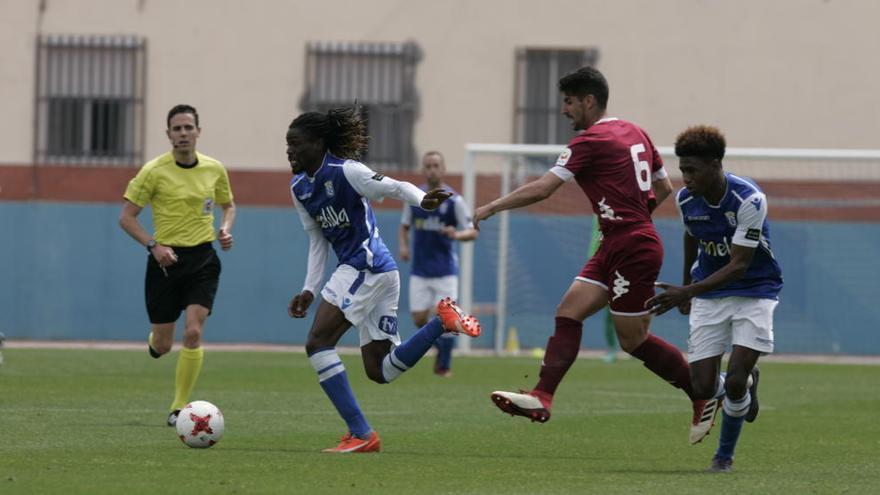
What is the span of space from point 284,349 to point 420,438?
1364cm

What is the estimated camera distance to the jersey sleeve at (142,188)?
12062 mm

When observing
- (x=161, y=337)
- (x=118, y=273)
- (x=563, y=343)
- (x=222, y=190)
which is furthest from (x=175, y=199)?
(x=118, y=273)

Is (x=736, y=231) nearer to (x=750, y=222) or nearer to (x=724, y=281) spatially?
(x=750, y=222)

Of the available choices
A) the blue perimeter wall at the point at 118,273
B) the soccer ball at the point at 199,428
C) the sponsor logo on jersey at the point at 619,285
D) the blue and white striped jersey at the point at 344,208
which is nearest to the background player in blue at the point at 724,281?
the sponsor logo on jersey at the point at 619,285

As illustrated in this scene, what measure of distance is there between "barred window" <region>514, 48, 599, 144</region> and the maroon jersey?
1659 centimetres

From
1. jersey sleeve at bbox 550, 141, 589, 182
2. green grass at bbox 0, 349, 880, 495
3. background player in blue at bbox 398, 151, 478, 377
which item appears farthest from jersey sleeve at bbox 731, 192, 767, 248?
background player in blue at bbox 398, 151, 478, 377

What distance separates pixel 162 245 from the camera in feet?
39.4

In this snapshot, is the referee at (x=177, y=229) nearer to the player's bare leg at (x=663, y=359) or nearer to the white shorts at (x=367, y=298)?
the white shorts at (x=367, y=298)

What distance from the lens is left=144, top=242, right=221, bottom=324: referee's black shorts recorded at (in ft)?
39.5

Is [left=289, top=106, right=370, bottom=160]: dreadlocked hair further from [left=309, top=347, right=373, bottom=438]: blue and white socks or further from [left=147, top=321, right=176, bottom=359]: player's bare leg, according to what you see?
[left=147, top=321, right=176, bottom=359]: player's bare leg

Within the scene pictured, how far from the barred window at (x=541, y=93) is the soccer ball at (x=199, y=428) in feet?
55.8

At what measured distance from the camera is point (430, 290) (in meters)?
18.3

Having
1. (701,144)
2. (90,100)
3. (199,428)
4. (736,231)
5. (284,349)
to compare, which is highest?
(90,100)

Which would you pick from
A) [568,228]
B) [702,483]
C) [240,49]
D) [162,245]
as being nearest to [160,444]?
[162,245]
